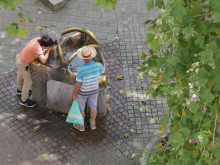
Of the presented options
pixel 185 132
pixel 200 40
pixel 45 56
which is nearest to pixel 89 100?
pixel 45 56

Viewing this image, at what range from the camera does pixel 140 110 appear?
27.8 feet

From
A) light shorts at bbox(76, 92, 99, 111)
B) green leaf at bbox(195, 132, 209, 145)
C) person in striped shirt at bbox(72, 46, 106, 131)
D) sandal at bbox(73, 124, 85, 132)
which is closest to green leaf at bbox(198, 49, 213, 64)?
green leaf at bbox(195, 132, 209, 145)

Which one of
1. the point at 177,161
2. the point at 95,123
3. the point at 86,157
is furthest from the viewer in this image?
the point at 95,123

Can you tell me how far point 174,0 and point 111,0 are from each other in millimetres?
1456

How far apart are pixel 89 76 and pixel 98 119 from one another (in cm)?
145

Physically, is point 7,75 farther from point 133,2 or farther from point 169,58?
point 169,58

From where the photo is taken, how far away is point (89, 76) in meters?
7.15

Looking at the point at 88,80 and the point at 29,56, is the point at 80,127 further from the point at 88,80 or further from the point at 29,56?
the point at 29,56

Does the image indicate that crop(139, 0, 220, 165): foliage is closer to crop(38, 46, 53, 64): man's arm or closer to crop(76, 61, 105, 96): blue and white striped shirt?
crop(76, 61, 105, 96): blue and white striped shirt

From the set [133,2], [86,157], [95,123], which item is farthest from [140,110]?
[133,2]

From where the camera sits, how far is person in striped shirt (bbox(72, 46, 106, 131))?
7.11 meters

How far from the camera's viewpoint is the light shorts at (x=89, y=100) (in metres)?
7.55

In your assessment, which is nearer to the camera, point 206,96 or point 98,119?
point 206,96

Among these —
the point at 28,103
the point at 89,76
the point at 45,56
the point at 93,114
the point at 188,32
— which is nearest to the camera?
the point at 188,32
